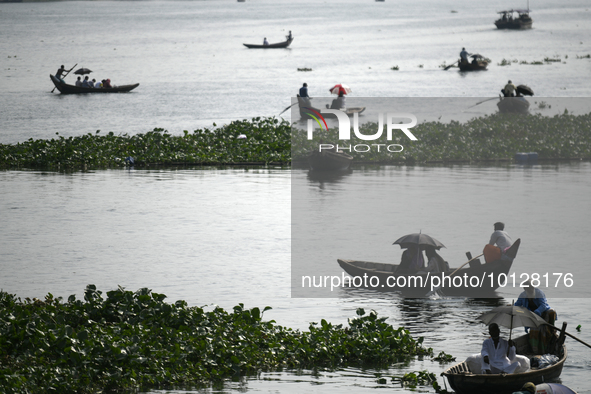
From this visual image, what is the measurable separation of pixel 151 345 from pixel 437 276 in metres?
8.64

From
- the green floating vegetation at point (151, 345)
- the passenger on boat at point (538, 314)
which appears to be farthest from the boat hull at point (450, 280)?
the passenger on boat at point (538, 314)

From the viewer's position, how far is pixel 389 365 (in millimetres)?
14930

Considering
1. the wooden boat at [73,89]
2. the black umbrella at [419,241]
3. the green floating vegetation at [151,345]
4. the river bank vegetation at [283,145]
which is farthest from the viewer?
the wooden boat at [73,89]

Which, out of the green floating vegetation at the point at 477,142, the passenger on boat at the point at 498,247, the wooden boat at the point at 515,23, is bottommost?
the passenger on boat at the point at 498,247

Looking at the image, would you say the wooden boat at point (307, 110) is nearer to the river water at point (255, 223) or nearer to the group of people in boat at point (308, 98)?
the group of people in boat at point (308, 98)

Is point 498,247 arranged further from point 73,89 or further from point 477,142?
point 73,89

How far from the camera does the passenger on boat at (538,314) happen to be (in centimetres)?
1466

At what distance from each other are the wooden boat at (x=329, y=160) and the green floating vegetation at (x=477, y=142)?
75.8 inches

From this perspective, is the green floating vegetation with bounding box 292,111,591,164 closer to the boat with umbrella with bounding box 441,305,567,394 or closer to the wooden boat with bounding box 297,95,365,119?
the wooden boat with bounding box 297,95,365,119

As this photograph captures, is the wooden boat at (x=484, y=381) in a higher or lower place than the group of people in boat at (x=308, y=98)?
lower

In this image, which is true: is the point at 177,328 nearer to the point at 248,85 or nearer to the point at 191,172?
the point at 191,172

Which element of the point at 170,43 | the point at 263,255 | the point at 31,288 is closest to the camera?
the point at 31,288

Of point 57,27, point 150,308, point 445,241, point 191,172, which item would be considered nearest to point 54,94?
point 191,172

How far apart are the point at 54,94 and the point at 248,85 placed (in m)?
20.4
